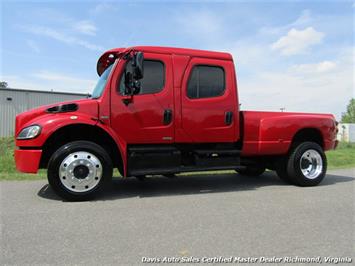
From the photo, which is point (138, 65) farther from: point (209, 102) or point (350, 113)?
point (350, 113)

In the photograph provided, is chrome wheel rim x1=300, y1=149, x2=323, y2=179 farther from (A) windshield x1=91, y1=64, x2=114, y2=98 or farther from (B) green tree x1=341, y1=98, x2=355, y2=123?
(B) green tree x1=341, y1=98, x2=355, y2=123

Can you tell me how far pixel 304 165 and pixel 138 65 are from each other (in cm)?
401

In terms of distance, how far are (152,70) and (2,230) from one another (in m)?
3.43

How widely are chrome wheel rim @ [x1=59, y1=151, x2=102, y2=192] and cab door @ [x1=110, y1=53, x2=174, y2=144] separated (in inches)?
27.0

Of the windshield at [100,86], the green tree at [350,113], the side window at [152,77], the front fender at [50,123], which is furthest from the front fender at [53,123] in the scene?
the green tree at [350,113]

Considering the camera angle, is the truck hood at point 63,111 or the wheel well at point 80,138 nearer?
the truck hood at point 63,111

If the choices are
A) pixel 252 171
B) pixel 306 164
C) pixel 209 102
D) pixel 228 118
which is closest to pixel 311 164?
pixel 306 164

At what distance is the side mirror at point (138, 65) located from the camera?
5555 millimetres

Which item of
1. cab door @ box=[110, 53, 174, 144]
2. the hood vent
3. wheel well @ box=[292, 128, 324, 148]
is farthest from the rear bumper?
wheel well @ box=[292, 128, 324, 148]

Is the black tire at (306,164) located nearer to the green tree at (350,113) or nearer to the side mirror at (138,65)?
the side mirror at (138,65)

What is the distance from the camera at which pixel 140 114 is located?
5.99 m

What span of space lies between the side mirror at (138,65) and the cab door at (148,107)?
38 centimetres

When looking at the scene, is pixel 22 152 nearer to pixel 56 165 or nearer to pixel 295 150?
pixel 56 165

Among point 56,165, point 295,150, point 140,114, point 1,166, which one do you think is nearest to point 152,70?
Result: point 140,114
